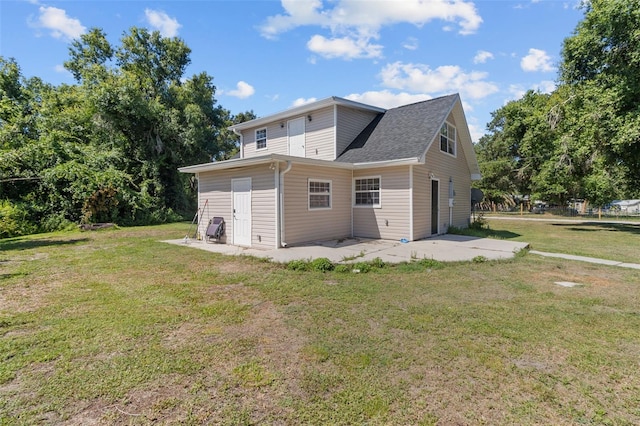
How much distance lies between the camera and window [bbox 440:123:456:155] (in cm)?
1214

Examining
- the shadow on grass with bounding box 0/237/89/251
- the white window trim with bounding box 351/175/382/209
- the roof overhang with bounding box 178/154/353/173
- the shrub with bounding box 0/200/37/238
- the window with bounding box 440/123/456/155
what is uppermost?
the window with bounding box 440/123/456/155

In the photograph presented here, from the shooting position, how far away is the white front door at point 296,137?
13.3 m

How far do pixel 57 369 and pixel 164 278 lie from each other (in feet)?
10.7

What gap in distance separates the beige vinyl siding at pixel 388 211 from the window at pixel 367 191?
0.15 m

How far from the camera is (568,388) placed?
8.11 ft

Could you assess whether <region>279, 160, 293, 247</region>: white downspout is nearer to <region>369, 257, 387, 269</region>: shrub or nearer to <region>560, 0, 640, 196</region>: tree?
<region>369, 257, 387, 269</region>: shrub

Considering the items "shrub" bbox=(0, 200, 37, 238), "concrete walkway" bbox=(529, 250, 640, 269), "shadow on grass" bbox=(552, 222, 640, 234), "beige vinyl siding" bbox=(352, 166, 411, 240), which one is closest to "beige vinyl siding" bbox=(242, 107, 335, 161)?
"beige vinyl siding" bbox=(352, 166, 411, 240)

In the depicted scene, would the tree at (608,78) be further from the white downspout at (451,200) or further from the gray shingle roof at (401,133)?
the gray shingle roof at (401,133)

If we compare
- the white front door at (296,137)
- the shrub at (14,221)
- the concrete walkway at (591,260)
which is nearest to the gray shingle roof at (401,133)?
the white front door at (296,137)

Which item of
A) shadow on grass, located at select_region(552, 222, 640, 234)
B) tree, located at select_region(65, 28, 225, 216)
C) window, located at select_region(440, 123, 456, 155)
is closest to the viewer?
window, located at select_region(440, 123, 456, 155)

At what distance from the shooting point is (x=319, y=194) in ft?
33.0

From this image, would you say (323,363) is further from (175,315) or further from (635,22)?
(635,22)

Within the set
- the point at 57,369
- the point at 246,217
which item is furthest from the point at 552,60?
the point at 57,369

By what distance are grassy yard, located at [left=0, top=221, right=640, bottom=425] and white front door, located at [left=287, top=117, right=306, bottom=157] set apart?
27.8 ft
